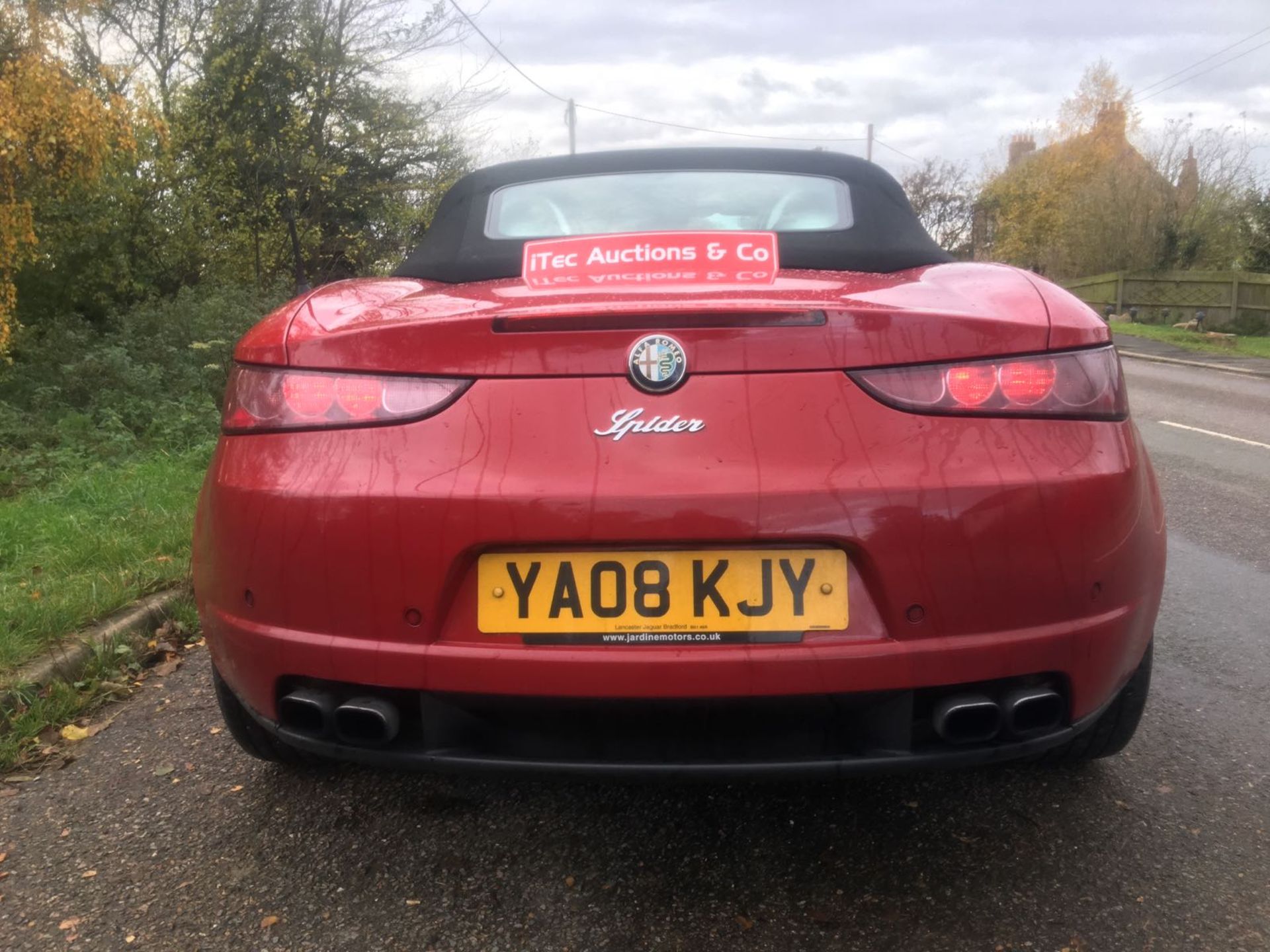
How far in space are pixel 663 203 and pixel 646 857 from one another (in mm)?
1723

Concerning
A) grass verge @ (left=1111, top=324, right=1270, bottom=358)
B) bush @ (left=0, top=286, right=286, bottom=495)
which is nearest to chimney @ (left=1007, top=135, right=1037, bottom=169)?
grass verge @ (left=1111, top=324, right=1270, bottom=358)

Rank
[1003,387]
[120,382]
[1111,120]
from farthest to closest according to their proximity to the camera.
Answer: [1111,120], [120,382], [1003,387]

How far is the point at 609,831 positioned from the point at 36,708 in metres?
1.81

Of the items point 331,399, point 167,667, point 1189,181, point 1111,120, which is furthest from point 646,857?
point 1111,120

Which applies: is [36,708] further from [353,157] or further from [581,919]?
[353,157]

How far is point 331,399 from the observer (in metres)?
1.86

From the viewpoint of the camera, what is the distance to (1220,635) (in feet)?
11.8

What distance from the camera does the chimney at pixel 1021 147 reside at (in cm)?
5412

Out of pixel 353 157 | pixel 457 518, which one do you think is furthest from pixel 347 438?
pixel 353 157

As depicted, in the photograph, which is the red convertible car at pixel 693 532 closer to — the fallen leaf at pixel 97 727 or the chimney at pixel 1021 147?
the fallen leaf at pixel 97 727

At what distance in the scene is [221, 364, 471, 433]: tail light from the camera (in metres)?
1.81

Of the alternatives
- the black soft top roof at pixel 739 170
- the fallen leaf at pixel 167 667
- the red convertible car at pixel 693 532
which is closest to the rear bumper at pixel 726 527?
the red convertible car at pixel 693 532

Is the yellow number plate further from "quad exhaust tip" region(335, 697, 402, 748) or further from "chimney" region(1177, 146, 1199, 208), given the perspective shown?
"chimney" region(1177, 146, 1199, 208)

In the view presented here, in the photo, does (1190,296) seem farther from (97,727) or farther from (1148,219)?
(97,727)
